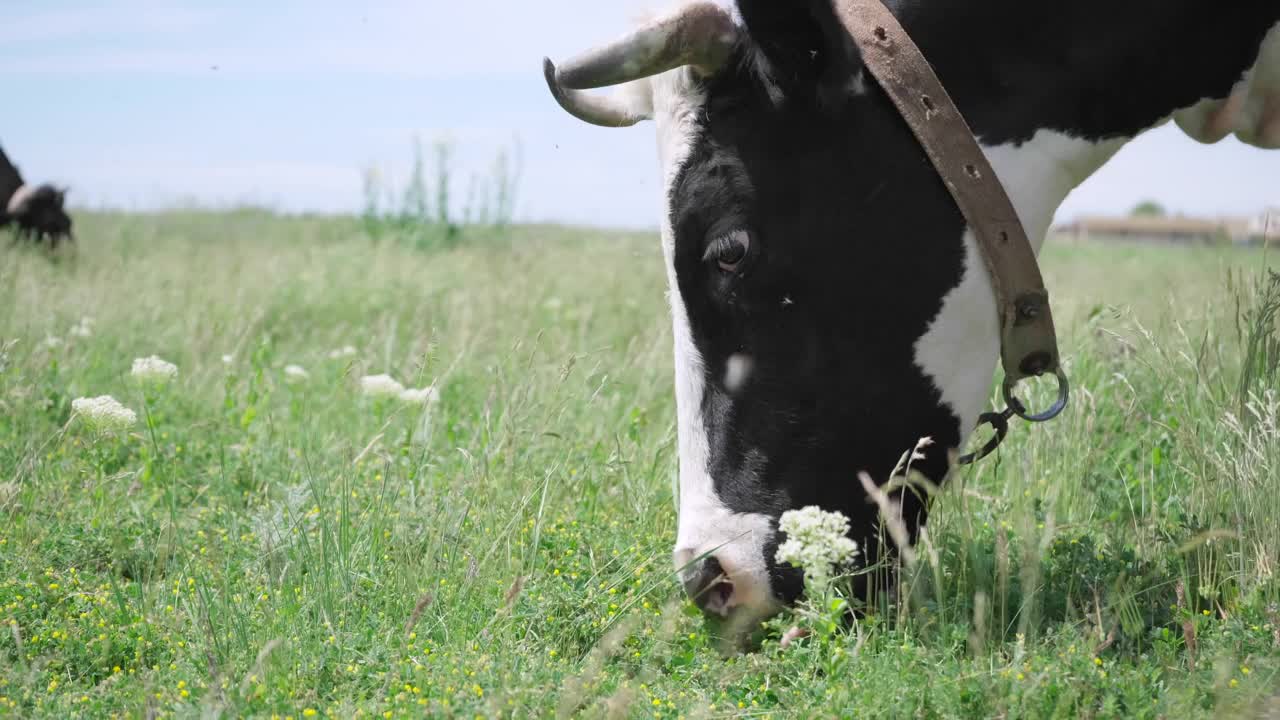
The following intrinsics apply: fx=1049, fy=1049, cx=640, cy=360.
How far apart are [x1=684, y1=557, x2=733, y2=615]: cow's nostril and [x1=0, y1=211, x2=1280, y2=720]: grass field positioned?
9cm

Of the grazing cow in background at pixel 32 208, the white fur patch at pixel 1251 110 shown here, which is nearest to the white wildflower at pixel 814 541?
the white fur patch at pixel 1251 110

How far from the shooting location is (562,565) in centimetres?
290

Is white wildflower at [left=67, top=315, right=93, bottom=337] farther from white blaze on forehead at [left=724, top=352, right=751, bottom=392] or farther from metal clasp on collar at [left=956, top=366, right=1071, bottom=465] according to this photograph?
metal clasp on collar at [left=956, top=366, right=1071, bottom=465]

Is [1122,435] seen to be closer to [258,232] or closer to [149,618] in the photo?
[149,618]

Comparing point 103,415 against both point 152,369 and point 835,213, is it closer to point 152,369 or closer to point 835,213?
point 152,369

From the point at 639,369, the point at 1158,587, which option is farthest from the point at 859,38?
the point at 639,369

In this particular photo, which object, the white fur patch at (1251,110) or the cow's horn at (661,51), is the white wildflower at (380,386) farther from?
the white fur patch at (1251,110)

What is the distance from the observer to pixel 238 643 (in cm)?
233

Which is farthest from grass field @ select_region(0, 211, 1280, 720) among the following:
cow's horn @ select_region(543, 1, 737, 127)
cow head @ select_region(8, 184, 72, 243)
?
cow head @ select_region(8, 184, 72, 243)

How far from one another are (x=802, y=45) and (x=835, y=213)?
363 mm

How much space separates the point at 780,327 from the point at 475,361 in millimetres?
3449

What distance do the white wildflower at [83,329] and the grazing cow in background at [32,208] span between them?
18.4 feet

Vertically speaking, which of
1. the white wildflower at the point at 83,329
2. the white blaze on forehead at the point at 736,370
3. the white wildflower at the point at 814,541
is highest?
the white blaze on forehead at the point at 736,370

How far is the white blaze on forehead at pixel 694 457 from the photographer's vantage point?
2328mm
